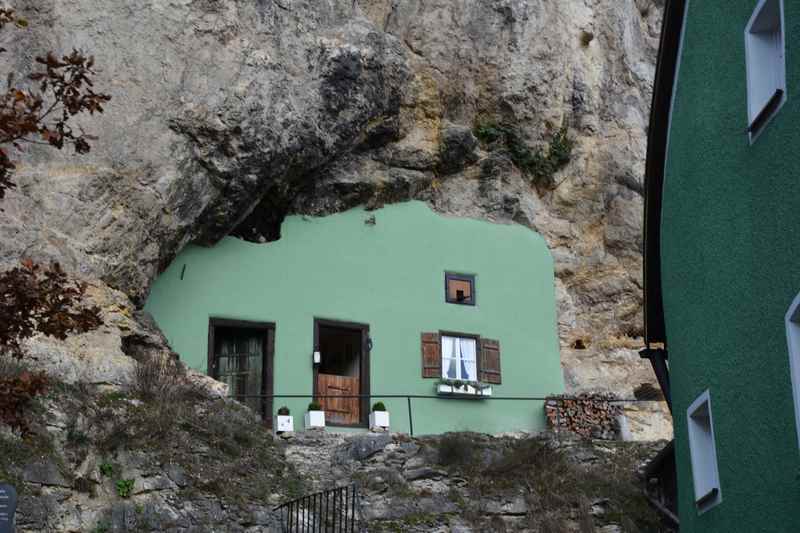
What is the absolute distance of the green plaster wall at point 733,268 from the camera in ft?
28.2

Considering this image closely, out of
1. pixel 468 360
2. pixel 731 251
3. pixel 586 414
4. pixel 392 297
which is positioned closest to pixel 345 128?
pixel 392 297

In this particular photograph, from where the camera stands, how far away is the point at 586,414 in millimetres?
21359

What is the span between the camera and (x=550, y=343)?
74.7 feet

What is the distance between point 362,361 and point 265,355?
71.7 inches

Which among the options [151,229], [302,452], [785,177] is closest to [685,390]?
[785,177]

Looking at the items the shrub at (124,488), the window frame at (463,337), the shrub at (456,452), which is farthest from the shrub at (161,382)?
the window frame at (463,337)

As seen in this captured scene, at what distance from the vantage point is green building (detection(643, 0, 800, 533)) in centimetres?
859

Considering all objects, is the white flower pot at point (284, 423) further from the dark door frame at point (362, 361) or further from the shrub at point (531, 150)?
the shrub at point (531, 150)

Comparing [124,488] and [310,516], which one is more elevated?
[124,488]

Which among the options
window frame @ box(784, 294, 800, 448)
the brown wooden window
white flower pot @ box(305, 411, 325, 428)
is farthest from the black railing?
window frame @ box(784, 294, 800, 448)

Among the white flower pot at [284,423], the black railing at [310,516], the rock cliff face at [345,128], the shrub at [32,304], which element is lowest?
the black railing at [310,516]

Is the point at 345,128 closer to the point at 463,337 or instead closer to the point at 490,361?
the point at 463,337

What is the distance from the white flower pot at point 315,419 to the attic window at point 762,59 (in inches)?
453

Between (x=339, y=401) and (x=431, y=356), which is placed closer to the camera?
(x=339, y=401)
